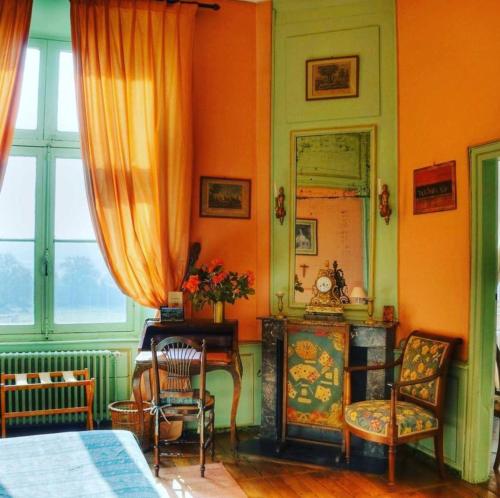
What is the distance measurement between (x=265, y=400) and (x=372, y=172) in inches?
80.4

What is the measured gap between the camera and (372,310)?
431cm

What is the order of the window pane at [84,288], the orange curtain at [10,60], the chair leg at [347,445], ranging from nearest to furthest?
the chair leg at [347,445], the orange curtain at [10,60], the window pane at [84,288]

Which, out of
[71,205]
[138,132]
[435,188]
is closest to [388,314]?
[435,188]

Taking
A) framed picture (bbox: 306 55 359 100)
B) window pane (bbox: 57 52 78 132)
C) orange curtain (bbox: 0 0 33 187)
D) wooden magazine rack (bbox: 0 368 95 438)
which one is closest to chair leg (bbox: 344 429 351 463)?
wooden magazine rack (bbox: 0 368 95 438)

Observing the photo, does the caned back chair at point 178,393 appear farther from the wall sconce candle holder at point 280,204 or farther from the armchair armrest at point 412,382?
the wall sconce candle holder at point 280,204

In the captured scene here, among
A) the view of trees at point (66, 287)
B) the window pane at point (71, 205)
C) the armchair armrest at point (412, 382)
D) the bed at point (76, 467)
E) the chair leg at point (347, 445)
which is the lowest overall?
the chair leg at point (347, 445)

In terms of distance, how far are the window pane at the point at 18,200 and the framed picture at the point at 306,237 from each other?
2.20m

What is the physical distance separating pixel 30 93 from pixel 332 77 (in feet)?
8.31

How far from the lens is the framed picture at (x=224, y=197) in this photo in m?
4.55

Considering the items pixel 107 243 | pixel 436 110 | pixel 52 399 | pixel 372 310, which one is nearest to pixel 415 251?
pixel 372 310

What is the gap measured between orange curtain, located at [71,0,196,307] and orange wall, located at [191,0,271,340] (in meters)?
0.20

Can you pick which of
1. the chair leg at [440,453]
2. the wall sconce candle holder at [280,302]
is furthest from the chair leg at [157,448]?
the chair leg at [440,453]

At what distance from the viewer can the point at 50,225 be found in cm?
450

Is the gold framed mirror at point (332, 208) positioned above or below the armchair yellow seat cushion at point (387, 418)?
above
